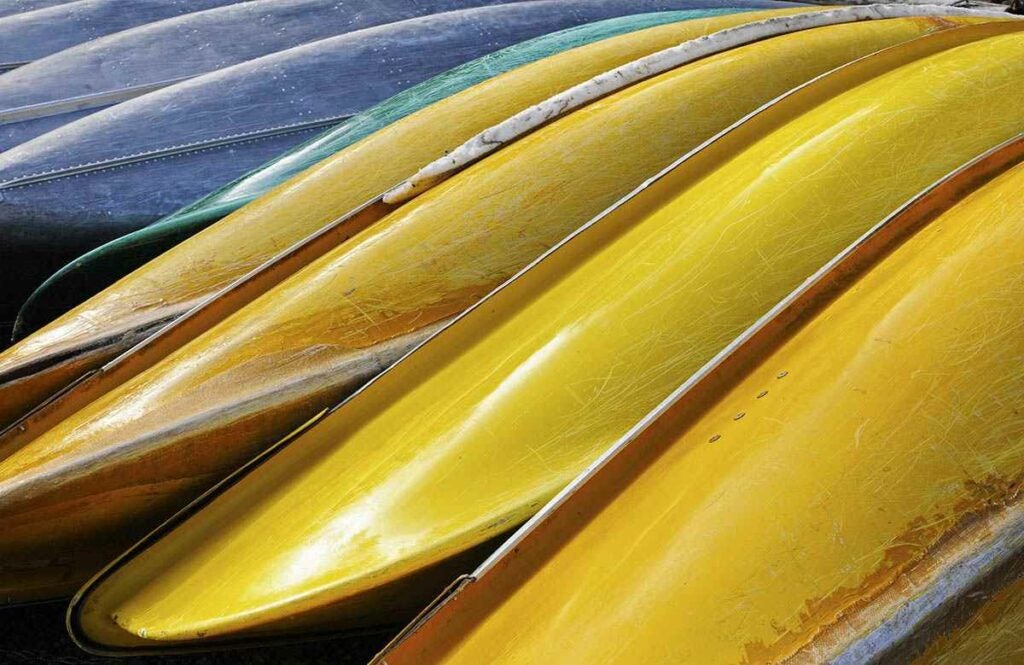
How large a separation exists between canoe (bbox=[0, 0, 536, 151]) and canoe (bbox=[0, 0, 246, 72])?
0.42 m

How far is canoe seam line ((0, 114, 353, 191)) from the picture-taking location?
3.44 meters

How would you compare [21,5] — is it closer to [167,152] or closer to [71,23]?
[71,23]

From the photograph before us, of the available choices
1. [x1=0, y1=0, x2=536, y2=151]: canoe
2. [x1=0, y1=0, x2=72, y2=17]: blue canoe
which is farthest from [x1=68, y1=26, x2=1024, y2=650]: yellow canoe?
[x1=0, y1=0, x2=72, y2=17]: blue canoe

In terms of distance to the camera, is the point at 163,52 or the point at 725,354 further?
the point at 163,52

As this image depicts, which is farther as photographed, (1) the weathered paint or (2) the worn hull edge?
(1) the weathered paint

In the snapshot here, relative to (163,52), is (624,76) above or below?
below

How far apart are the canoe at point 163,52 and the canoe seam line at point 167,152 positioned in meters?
0.64

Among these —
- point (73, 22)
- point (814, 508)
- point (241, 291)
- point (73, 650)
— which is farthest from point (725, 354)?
point (73, 22)

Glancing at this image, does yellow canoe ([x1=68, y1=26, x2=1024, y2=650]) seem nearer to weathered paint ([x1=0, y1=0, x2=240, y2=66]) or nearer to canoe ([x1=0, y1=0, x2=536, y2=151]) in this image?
canoe ([x1=0, y1=0, x2=536, y2=151])

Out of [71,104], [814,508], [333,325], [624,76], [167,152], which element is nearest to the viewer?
[814,508]

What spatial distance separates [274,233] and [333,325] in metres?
0.59

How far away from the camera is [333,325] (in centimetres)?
231

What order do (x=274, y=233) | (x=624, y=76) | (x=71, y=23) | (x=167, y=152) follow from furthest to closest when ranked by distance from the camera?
(x=71, y=23)
(x=167, y=152)
(x=624, y=76)
(x=274, y=233)

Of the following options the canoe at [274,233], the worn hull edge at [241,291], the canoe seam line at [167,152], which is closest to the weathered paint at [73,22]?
the canoe seam line at [167,152]
